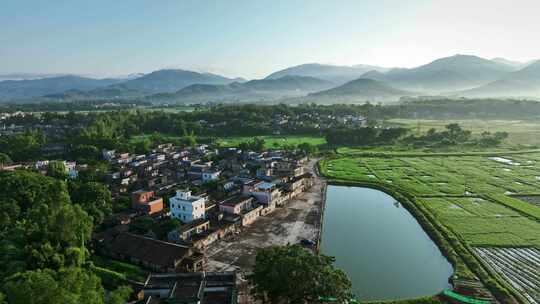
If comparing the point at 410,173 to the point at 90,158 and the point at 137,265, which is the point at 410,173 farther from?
the point at 90,158

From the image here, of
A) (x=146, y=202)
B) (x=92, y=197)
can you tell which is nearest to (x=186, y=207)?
(x=146, y=202)

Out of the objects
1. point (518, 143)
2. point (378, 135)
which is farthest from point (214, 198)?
point (518, 143)

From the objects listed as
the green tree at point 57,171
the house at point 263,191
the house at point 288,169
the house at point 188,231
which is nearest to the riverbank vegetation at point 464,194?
the house at point 288,169

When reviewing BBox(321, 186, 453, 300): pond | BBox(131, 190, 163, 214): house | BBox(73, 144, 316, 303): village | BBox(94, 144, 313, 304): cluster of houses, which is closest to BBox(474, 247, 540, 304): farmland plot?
BBox(321, 186, 453, 300): pond

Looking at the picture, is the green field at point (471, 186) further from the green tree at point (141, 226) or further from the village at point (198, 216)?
the green tree at point (141, 226)

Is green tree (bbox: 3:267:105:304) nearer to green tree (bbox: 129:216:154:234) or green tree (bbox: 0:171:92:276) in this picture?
green tree (bbox: 0:171:92:276)
